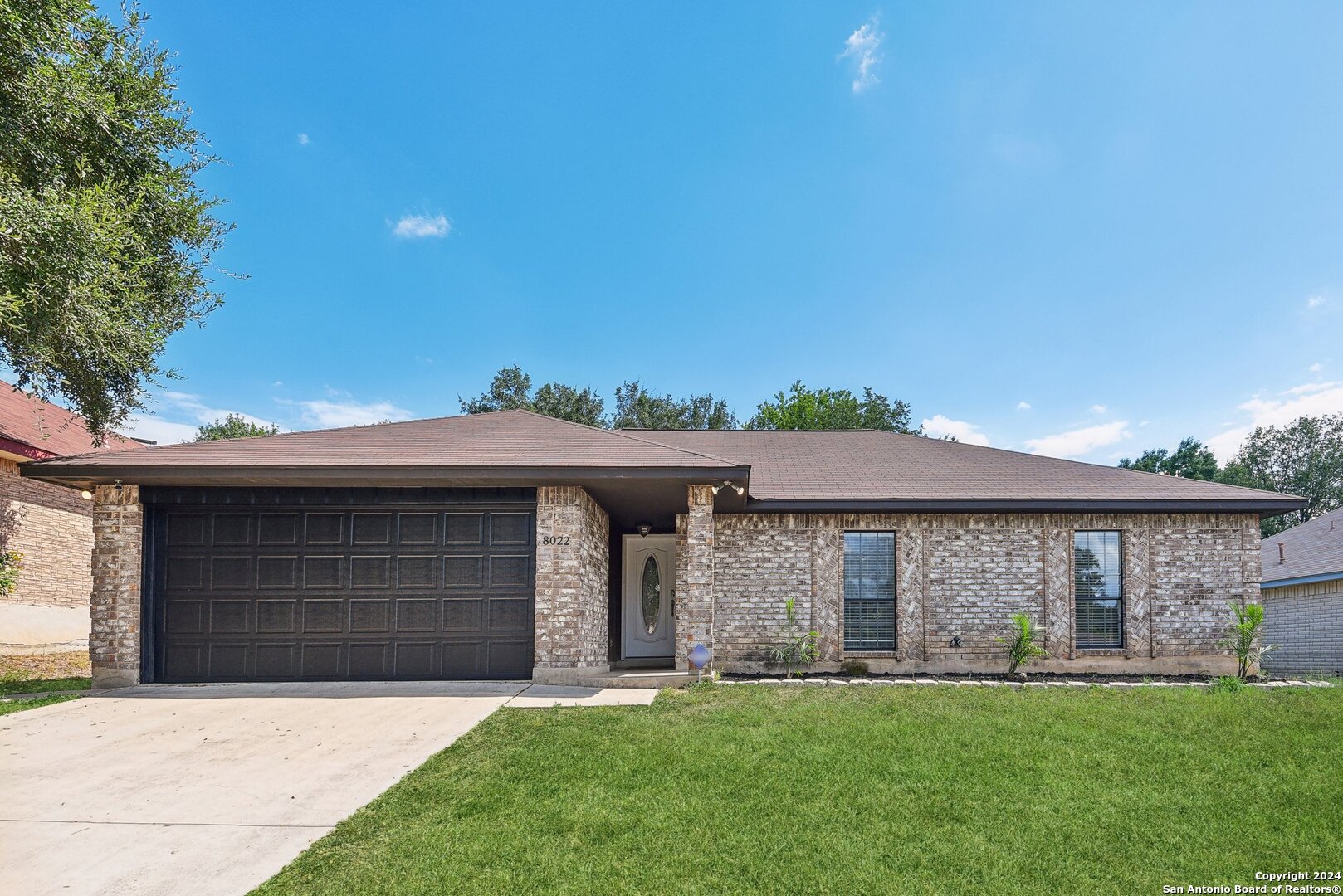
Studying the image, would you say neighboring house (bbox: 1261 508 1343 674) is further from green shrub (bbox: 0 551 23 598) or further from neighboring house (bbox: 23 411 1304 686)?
green shrub (bbox: 0 551 23 598)

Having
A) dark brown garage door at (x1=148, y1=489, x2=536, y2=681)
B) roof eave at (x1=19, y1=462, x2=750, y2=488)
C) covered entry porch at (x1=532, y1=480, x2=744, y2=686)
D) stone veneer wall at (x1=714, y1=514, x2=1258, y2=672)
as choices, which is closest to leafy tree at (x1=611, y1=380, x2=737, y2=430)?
covered entry porch at (x1=532, y1=480, x2=744, y2=686)

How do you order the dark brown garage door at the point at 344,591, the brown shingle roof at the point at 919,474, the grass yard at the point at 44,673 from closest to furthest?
the dark brown garage door at the point at 344,591 < the grass yard at the point at 44,673 < the brown shingle roof at the point at 919,474

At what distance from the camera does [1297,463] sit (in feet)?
134

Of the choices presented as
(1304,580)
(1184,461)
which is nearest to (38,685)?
(1304,580)

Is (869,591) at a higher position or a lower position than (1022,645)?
higher

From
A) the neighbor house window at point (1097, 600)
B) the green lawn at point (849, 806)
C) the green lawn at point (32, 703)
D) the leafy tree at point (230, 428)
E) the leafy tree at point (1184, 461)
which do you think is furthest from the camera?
the leafy tree at point (230, 428)

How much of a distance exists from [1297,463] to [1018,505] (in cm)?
4060

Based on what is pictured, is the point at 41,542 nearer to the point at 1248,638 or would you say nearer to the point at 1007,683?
the point at 1007,683

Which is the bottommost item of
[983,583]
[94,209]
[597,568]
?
[983,583]

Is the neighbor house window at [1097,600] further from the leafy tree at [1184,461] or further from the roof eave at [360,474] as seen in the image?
the leafy tree at [1184,461]

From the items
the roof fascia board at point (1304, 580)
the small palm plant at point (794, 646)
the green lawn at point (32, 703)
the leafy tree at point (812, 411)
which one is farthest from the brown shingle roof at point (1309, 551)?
the green lawn at point (32, 703)

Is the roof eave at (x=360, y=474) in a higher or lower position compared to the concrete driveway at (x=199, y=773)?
higher

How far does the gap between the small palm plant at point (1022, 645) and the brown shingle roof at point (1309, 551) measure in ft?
23.0

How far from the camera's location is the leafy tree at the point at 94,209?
8523 mm
